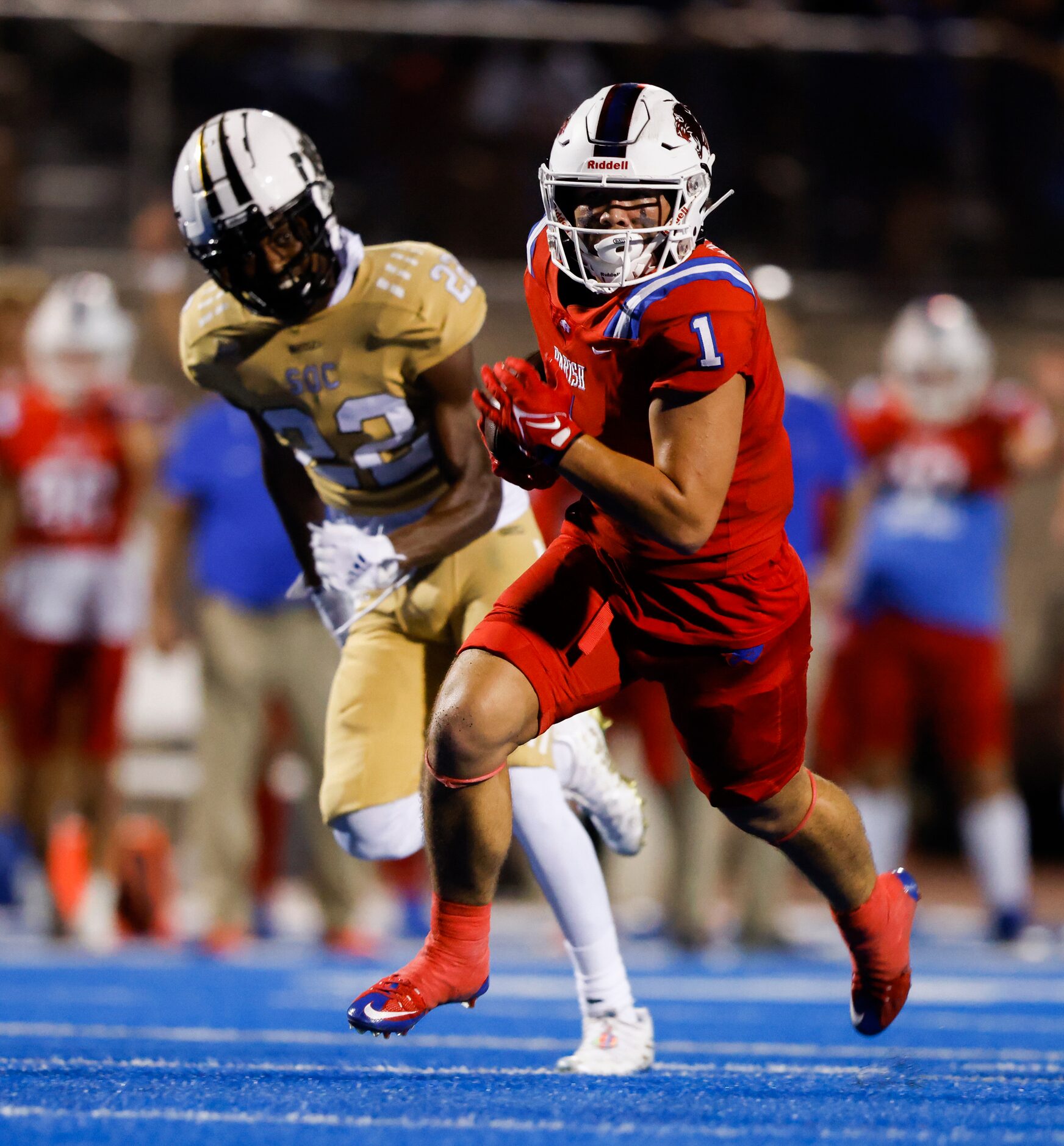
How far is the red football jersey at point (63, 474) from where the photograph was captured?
23.4 feet

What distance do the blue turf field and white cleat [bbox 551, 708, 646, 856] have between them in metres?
0.48

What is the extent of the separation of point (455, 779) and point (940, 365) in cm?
427

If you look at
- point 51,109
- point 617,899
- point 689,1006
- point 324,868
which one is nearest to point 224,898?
point 324,868

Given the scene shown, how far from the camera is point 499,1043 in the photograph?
14.2 feet

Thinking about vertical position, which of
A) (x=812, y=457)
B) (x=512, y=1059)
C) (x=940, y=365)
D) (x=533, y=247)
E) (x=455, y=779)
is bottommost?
(x=512, y=1059)

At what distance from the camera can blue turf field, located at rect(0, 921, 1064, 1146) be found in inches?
115

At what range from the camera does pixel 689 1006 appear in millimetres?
5273

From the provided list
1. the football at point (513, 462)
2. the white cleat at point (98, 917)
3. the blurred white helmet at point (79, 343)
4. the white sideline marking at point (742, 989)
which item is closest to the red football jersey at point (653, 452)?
the football at point (513, 462)

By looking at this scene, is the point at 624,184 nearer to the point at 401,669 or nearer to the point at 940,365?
the point at 401,669

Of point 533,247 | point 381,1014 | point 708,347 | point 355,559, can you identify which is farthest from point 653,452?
point 381,1014

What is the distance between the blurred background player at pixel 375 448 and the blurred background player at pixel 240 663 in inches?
103

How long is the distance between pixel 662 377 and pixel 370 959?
3.61 m

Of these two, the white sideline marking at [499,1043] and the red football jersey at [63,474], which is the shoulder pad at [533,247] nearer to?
the white sideline marking at [499,1043]

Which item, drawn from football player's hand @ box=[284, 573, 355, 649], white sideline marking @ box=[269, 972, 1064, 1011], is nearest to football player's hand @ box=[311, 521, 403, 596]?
football player's hand @ box=[284, 573, 355, 649]
